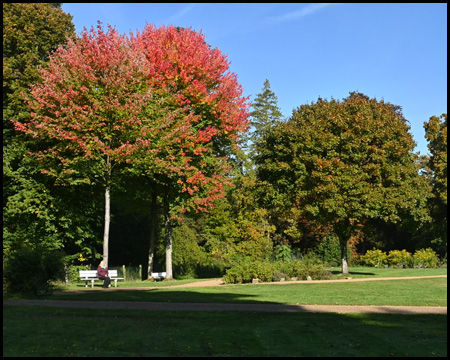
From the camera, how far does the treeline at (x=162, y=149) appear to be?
78.7 ft

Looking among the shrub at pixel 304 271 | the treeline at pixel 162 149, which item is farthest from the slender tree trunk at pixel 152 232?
the shrub at pixel 304 271

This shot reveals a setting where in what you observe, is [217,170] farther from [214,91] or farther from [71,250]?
[71,250]

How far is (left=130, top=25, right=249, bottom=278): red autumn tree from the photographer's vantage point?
26031 mm

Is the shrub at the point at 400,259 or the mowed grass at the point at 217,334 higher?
the shrub at the point at 400,259

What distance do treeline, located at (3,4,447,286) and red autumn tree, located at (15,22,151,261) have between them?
8 cm

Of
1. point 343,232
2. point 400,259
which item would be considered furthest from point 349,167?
point 400,259

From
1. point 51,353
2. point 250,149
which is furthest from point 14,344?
point 250,149

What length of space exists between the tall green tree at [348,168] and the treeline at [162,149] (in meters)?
0.08

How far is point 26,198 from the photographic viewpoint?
25.2 meters

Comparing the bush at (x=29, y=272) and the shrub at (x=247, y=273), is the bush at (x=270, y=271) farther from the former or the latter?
the bush at (x=29, y=272)

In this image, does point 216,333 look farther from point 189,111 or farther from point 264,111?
point 264,111

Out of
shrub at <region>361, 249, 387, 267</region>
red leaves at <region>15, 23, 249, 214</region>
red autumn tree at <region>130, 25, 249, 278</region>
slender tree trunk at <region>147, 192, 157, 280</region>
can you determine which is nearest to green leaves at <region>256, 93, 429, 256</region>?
red autumn tree at <region>130, 25, 249, 278</region>

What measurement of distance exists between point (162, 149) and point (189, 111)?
538 centimetres

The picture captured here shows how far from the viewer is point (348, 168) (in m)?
28.9
